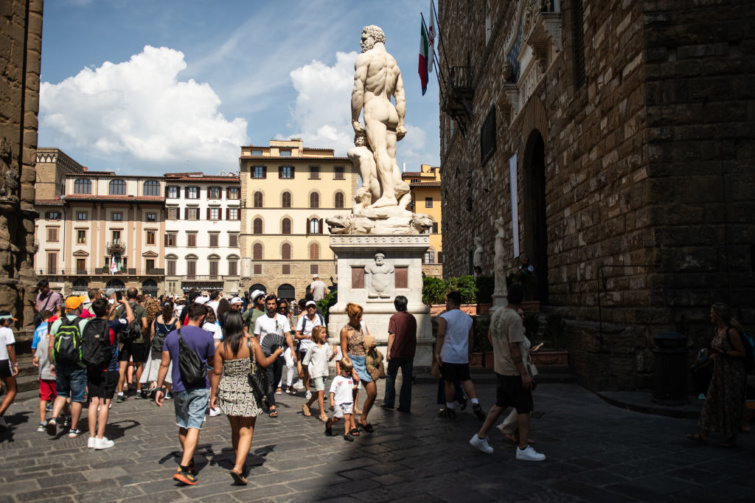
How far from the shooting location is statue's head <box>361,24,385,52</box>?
36.0 ft

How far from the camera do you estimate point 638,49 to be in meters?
7.81

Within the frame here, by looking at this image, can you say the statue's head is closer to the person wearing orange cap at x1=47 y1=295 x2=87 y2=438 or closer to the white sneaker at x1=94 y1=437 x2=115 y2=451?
the person wearing orange cap at x1=47 y1=295 x2=87 y2=438

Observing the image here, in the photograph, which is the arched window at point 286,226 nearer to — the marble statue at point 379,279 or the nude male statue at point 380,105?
the nude male statue at point 380,105

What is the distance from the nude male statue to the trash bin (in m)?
5.19

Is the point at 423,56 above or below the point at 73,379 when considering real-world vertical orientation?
above

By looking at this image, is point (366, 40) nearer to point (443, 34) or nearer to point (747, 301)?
point (747, 301)

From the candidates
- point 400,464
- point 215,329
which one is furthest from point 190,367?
point 215,329

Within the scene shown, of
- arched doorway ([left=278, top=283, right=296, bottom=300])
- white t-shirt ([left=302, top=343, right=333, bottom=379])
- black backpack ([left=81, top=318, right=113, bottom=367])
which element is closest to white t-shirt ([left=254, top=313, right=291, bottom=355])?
white t-shirt ([left=302, top=343, right=333, bottom=379])

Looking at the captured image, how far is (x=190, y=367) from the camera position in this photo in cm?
484

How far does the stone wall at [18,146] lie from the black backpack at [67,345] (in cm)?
453

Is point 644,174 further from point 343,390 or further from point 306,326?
point 306,326

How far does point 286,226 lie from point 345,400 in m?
54.8

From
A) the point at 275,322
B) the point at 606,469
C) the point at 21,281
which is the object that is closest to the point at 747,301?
the point at 606,469

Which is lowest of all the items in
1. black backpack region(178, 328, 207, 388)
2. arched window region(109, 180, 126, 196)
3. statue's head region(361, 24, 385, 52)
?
black backpack region(178, 328, 207, 388)
